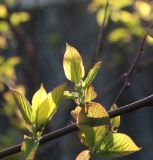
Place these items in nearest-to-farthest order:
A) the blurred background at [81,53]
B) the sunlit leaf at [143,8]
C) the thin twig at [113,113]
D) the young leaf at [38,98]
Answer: the thin twig at [113,113] → the young leaf at [38,98] → the sunlit leaf at [143,8] → the blurred background at [81,53]

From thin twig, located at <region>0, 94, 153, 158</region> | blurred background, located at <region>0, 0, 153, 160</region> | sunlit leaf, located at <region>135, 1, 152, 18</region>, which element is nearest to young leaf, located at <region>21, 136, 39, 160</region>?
thin twig, located at <region>0, 94, 153, 158</region>

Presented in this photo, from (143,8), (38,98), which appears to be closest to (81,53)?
(143,8)

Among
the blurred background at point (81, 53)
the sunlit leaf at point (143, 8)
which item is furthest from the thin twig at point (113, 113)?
the blurred background at point (81, 53)

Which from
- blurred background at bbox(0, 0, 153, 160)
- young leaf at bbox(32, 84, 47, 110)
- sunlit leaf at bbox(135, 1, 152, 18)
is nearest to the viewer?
young leaf at bbox(32, 84, 47, 110)

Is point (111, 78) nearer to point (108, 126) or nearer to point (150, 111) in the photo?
point (150, 111)

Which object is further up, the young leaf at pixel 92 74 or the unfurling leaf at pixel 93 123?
the young leaf at pixel 92 74

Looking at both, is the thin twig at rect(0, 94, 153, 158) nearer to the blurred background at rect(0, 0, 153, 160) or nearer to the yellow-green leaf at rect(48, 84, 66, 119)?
the yellow-green leaf at rect(48, 84, 66, 119)

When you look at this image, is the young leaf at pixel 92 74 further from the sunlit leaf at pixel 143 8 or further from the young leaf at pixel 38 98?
the sunlit leaf at pixel 143 8
